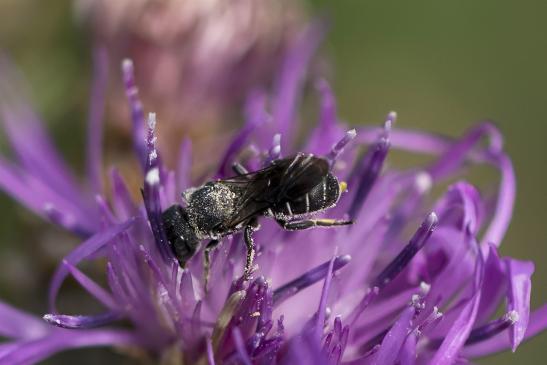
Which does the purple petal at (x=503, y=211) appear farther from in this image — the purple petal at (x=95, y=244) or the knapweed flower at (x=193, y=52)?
the knapweed flower at (x=193, y=52)

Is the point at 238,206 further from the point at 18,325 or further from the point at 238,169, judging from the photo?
the point at 18,325

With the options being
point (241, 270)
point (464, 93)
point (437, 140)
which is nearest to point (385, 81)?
point (464, 93)

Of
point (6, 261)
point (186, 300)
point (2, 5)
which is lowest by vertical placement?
point (186, 300)

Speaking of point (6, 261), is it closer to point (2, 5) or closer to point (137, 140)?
point (137, 140)

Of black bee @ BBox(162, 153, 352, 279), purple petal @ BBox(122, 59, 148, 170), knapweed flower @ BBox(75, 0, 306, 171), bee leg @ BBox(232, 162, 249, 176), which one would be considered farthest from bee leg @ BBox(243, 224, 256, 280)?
knapweed flower @ BBox(75, 0, 306, 171)

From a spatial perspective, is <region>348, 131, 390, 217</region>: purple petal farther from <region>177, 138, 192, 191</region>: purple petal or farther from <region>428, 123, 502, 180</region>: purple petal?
<region>177, 138, 192, 191</region>: purple petal

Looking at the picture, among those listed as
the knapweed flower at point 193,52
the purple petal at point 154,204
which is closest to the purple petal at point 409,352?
the purple petal at point 154,204

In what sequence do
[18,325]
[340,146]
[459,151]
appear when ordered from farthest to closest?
[459,151]
[18,325]
[340,146]

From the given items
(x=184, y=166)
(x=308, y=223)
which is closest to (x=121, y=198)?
(x=184, y=166)
